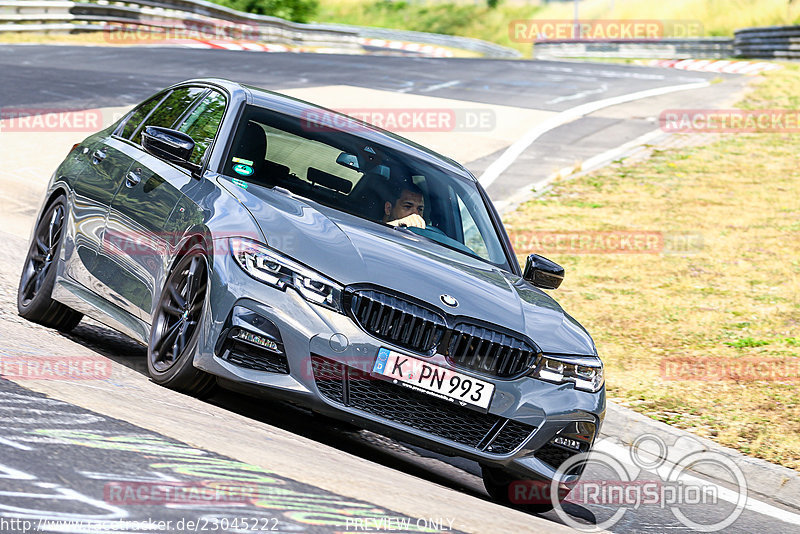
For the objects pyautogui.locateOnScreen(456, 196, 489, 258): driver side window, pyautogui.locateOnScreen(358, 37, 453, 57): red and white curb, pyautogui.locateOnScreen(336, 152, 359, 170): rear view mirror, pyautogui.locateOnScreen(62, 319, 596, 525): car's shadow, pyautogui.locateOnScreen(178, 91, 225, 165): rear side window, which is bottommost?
pyautogui.locateOnScreen(358, 37, 453, 57): red and white curb

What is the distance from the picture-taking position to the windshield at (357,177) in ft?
21.2

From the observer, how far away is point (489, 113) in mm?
21234

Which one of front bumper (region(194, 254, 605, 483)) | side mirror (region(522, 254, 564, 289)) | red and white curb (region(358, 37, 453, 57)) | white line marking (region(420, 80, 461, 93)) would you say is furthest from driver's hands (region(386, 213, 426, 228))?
red and white curb (region(358, 37, 453, 57))

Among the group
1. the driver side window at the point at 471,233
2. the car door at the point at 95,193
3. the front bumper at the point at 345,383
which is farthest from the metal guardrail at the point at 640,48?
the front bumper at the point at 345,383

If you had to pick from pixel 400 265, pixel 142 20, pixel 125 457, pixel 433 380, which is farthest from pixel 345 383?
pixel 142 20

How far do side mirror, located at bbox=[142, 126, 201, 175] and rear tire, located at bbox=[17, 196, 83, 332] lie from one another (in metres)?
1.20

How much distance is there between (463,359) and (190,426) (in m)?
1.30

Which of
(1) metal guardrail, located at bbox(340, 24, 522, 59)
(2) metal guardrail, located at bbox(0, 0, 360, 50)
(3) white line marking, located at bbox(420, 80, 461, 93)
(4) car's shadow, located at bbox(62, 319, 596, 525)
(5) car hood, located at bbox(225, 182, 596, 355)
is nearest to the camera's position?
(5) car hood, located at bbox(225, 182, 596, 355)

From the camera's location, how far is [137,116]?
25.0ft

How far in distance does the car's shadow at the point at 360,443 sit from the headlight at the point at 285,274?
2.59 feet

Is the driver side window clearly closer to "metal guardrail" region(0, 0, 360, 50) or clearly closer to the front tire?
the front tire

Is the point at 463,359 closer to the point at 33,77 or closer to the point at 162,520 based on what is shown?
the point at 162,520

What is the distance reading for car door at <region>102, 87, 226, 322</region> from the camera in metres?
6.18

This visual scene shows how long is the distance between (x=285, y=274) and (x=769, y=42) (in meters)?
37.2
